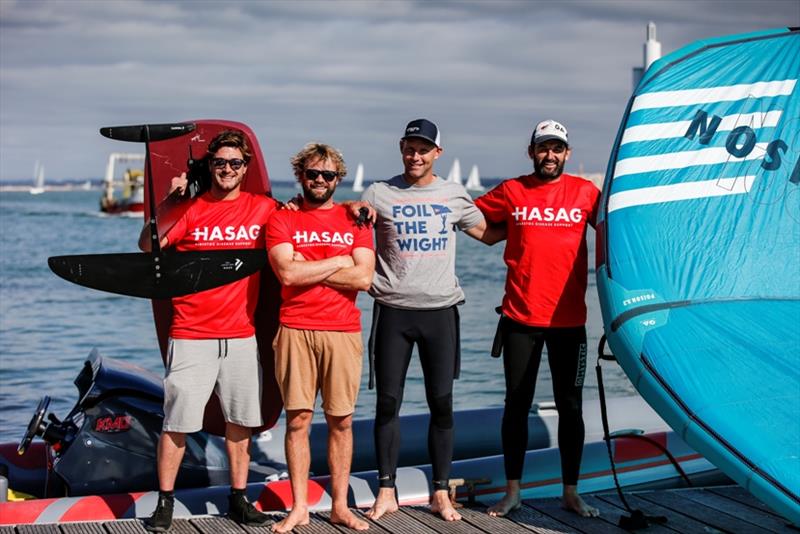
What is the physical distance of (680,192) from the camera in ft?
14.9

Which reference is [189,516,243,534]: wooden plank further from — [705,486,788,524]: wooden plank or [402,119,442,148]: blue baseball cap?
[705,486,788,524]: wooden plank

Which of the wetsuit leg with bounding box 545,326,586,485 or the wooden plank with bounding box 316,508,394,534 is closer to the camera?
the wooden plank with bounding box 316,508,394,534

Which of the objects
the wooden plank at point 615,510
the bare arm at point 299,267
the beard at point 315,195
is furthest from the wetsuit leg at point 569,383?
the beard at point 315,195

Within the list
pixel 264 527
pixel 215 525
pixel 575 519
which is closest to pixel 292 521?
pixel 264 527

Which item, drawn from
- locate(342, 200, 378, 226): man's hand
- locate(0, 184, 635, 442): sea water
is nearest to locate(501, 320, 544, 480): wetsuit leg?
locate(342, 200, 378, 226): man's hand

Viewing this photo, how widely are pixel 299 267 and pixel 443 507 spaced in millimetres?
1188

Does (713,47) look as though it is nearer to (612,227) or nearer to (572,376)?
(612,227)

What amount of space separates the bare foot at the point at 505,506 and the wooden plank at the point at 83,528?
5.11ft

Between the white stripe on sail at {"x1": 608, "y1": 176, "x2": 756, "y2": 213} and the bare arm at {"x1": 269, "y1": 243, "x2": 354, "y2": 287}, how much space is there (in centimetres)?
115

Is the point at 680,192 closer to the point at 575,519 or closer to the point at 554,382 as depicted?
the point at 554,382

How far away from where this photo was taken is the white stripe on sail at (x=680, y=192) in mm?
4438

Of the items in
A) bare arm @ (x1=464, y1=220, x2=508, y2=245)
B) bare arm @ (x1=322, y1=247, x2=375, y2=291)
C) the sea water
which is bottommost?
the sea water

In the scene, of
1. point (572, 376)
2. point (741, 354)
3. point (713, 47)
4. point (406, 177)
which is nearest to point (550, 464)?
point (572, 376)

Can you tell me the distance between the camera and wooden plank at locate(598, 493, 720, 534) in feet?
14.5
